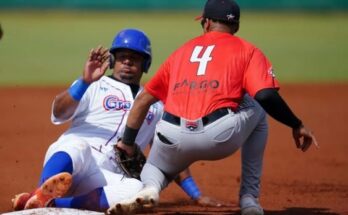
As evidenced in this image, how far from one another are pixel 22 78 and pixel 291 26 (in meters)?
12.4

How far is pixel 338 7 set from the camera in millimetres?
26688

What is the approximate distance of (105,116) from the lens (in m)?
5.59

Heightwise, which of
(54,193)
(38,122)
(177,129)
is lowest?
(38,122)

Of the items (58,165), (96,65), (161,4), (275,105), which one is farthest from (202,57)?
(161,4)

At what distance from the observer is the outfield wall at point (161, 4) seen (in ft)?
87.1

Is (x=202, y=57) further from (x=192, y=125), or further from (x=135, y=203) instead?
(x=135, y=203)

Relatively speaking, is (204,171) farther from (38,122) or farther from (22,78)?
(22,78)

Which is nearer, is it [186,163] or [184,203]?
[186,163]

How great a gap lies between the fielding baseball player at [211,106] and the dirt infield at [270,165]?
857 mm

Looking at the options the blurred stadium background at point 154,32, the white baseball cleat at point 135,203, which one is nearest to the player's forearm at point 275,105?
the white baseball cleat at point 135,203

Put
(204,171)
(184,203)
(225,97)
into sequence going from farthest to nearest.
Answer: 1. (204,171)
2. (184,203)
3. (225,97)

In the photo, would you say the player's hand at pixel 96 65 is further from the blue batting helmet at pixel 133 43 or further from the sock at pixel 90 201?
the sock at pixel 90 201

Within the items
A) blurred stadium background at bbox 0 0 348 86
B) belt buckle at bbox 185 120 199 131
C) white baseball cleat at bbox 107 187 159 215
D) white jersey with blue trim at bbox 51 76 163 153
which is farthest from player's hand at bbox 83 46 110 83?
blurred stadium background at bbox 0 0 348 86

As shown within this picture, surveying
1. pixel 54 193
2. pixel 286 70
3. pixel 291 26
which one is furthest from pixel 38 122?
pixel 291 26
